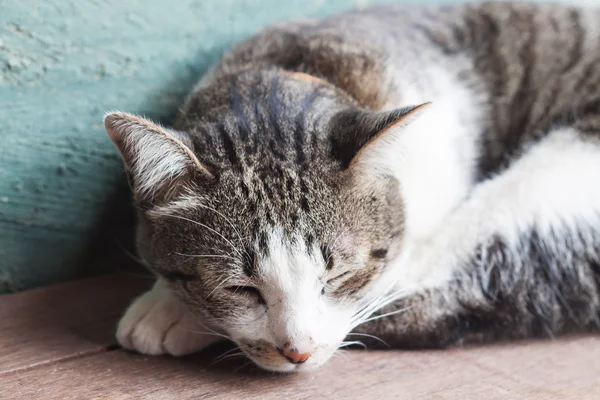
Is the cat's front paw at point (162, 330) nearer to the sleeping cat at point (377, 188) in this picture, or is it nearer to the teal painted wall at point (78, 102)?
the sleeping cat at point (377, 188)

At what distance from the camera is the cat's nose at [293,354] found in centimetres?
104

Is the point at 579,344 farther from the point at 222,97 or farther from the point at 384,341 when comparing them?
the point at 222,97

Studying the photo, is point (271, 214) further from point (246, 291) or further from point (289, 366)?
point (289, 366)

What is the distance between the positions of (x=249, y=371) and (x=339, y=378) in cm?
17

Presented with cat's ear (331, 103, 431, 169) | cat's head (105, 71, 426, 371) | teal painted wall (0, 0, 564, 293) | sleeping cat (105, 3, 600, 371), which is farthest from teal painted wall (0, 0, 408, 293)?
cat's ear (331, 103, 431, 169)

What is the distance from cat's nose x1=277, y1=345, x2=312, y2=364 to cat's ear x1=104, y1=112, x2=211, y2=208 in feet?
1.10

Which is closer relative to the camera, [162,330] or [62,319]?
[162,330]

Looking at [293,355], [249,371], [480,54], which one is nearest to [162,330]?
[249,371]

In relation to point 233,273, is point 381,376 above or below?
below

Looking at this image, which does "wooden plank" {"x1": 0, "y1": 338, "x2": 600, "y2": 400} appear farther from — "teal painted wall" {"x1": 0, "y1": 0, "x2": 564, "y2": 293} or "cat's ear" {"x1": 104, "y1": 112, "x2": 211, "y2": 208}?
"teal painted wall" {"x1": 0, "y1": 0, "x2": 564, "y2": 293}

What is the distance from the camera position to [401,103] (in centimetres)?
150

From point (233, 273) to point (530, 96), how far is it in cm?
108

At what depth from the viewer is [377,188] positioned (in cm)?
120

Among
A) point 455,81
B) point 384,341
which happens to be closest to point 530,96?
point 455,81
